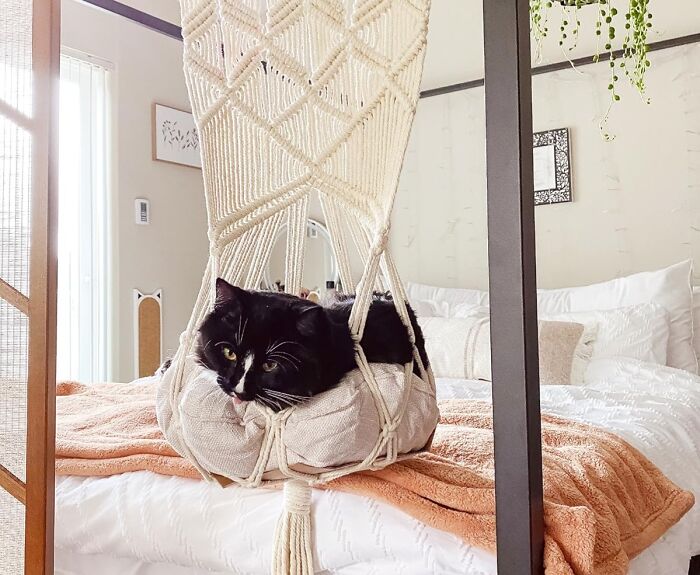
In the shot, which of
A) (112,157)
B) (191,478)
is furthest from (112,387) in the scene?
(112,157)

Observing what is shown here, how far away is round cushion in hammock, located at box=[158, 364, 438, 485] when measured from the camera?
3.10 ft

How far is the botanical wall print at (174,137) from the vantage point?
3.60 meters

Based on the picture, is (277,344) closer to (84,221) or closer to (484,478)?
(484,478)

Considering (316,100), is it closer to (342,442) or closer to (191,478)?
(342,442)

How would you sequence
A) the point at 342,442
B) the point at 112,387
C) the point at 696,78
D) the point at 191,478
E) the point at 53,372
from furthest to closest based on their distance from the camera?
the point at 696,78
the point at 112,387
the point at 191,478
the point at 53,372
the point at 342,442

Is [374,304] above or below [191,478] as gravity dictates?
above

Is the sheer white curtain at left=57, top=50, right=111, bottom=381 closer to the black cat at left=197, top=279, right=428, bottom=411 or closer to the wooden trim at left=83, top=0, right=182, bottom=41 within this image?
the wooden trim at left=83, top=0, right=182, bottom=41

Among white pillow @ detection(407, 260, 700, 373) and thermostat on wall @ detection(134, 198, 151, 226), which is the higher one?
thermostat on wall @ detection(134, 198, 151, 226)

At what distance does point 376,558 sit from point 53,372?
587 mm

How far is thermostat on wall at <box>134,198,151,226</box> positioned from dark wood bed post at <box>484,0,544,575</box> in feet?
9.32

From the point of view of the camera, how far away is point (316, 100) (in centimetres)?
105

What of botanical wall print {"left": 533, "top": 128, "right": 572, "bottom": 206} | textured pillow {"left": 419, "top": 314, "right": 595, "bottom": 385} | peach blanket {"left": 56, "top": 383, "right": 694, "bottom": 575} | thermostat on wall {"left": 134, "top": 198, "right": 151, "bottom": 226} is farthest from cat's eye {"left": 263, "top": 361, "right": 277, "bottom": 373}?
thermostat on wall {"left": 134, "top": 198, "right": 151, "bottom": 226}

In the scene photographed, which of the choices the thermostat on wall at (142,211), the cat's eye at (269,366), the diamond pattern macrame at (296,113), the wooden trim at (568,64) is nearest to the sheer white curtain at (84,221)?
the thermostat on wall at (142,211)

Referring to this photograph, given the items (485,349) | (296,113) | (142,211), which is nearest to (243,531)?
(296,113)
